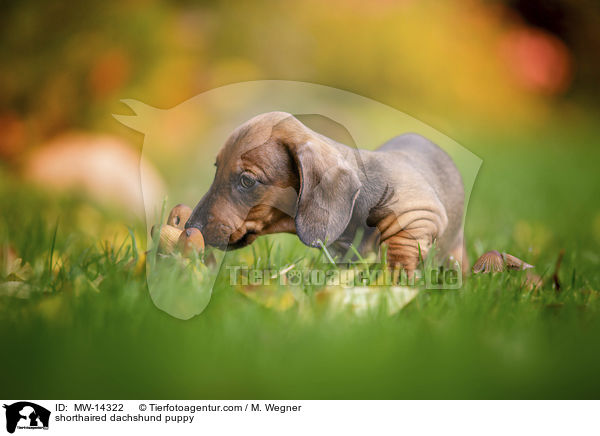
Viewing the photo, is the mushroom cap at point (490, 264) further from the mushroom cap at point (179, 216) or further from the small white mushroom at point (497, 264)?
the mushroom cap at point (179, 216)

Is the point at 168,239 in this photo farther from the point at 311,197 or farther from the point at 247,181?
the point at 311,197

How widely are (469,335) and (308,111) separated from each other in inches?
28.7

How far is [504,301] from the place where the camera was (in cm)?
144

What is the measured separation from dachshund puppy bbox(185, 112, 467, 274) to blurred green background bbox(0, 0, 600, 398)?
197 mm

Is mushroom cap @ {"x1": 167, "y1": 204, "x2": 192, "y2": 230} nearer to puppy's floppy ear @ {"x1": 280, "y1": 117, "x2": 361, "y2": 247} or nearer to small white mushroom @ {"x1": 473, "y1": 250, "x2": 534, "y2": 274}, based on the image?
puppy's floppy ear @ {"x1": 280, "y1": 117, "x2": 361, "y2": 247}

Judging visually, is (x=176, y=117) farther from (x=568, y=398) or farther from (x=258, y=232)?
(x=568, y=398)

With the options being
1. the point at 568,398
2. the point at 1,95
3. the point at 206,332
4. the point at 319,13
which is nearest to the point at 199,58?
the point at 319,13

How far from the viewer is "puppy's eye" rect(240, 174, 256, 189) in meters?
1.46

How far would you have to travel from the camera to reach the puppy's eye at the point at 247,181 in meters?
1.46

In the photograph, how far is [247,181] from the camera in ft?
4.82

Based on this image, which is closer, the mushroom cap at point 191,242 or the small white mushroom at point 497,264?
the mushroom cap at point 191,242
